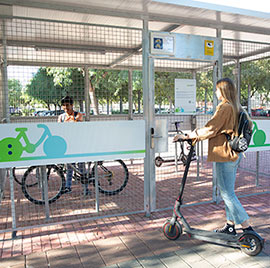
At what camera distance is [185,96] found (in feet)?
16.1

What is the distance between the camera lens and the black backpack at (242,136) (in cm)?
315

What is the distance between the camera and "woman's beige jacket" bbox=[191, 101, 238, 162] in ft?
10.6

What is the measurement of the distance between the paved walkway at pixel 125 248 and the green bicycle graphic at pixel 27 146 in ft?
3.54

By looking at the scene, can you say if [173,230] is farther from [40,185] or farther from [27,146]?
[40,185]

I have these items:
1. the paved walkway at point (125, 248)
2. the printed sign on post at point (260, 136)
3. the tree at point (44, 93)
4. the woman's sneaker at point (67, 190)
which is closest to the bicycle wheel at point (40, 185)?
the woman's sneaker at point (67, 190)

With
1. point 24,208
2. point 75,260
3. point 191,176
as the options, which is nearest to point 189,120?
point 191,176

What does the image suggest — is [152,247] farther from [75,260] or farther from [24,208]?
[24,208]

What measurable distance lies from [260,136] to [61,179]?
3.53m

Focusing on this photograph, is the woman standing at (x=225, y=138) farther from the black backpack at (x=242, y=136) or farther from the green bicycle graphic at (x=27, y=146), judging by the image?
the green bicycle graphic at (x=27, y=146)

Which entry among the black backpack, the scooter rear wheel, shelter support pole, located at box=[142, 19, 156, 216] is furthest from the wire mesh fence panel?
the black backpack

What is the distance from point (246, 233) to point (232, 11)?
9.71 feet

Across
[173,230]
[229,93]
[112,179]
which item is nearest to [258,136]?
[229,93]

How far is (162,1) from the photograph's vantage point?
373 cm

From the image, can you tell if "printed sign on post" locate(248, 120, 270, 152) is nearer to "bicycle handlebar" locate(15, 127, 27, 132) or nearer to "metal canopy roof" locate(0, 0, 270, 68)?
"metal canopy roof" locate(0, 0, 270, 68)
